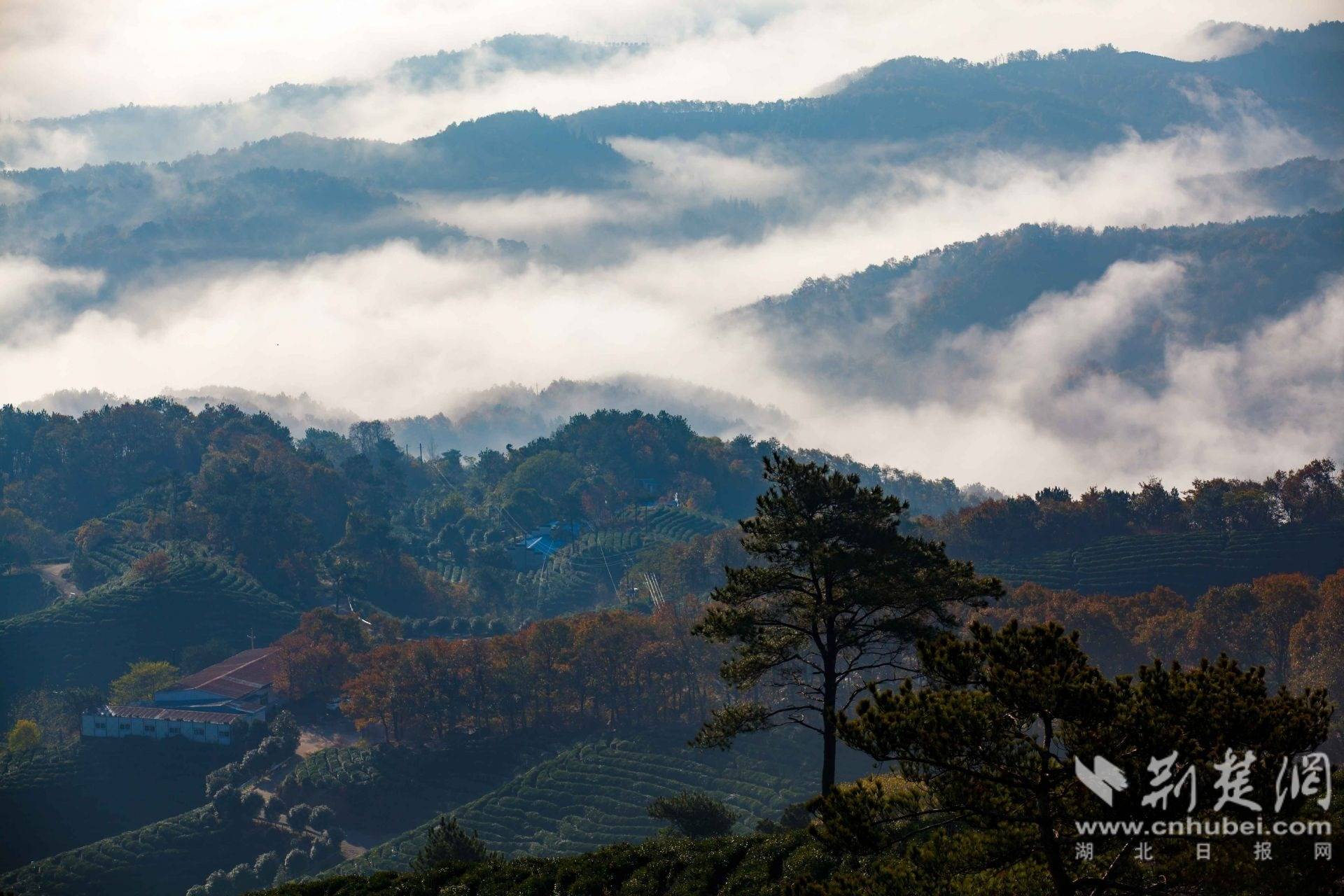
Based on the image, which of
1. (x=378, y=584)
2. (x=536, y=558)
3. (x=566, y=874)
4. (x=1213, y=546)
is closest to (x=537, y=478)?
(x=536, y=558)

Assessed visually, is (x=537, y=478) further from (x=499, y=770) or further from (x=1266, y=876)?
(x=1266, y=876)

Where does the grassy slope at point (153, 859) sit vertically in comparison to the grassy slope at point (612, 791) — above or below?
below

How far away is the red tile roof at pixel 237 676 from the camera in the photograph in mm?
107688

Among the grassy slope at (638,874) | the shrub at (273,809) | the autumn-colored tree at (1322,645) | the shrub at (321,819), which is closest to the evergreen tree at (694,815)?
the grassy slope at (638,874)

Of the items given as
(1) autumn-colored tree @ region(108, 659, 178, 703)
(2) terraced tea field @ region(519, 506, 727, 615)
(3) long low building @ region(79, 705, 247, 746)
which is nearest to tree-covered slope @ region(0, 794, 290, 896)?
(3) long low building @ region(79, 705, 247, 746)

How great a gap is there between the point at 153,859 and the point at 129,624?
47469 millimetres

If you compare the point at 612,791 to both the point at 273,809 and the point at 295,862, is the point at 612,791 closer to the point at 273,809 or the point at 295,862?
the point at 295,862

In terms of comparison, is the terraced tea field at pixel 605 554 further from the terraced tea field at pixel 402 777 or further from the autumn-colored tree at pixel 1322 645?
the autumn-colored tree at pixel 1322 645

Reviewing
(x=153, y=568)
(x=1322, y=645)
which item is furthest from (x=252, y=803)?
(x=1322, y=645)

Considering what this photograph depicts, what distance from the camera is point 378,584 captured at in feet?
490

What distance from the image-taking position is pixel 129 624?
121625mm

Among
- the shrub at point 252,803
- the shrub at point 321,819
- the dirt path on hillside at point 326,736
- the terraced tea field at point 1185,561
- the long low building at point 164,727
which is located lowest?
the shrub at point 321,819

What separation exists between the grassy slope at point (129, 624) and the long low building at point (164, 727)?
1566 centimetres

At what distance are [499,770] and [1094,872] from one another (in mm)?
73414
